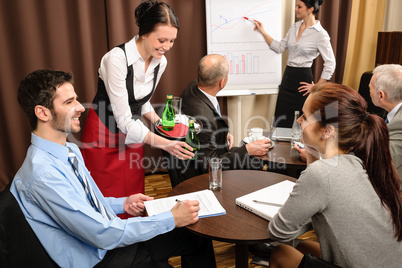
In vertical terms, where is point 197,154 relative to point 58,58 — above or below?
below

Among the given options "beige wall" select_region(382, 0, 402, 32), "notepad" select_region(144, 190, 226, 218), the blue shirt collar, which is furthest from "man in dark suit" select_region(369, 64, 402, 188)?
"beige wall" select_region(382, 0, 402, 32)

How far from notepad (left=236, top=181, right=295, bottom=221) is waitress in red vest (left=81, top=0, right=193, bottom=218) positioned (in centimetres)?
48

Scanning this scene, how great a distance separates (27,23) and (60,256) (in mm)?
2563

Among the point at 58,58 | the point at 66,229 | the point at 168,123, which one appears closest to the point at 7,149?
the point at 58,58

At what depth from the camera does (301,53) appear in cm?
355

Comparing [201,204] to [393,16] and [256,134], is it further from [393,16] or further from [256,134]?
[393,16]

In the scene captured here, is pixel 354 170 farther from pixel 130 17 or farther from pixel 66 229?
pixel 130 17

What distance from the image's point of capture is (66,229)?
130 cm

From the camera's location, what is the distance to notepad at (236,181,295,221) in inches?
59.8

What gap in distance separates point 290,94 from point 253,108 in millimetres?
591

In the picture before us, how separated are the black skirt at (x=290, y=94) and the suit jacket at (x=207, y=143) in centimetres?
155

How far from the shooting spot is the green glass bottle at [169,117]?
2.17m

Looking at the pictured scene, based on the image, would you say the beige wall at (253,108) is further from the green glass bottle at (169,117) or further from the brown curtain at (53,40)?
the green glass bottle at (169,117)

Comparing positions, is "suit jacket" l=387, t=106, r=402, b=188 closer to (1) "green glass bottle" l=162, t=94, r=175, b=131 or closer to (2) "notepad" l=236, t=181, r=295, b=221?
(2) "notepad" l=236, t=181, r=295, b=221
